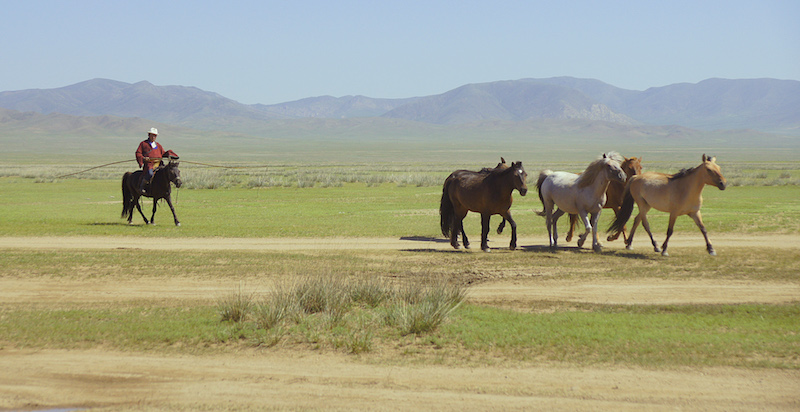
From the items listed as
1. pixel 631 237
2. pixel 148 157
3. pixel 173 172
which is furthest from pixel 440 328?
pixel 148 157

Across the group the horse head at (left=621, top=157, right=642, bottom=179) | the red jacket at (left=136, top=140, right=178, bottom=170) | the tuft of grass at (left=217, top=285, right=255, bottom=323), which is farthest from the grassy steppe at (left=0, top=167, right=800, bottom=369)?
the red jacket at (left=136, top=140, right=178, bottom=170)

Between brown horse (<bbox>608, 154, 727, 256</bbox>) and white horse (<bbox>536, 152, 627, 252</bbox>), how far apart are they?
59 cm

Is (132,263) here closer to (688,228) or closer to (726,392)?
(726,392)

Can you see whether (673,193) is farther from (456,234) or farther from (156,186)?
(156,186)

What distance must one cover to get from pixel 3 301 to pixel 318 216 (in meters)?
14.0

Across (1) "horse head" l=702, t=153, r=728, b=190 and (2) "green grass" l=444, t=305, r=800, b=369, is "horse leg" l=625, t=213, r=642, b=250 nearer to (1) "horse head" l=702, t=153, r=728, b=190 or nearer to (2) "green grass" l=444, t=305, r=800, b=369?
(1) "horse head" l=702, t=153, r=728, b=190

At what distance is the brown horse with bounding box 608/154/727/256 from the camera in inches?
547

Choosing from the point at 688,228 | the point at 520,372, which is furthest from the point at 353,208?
the point at 520,372

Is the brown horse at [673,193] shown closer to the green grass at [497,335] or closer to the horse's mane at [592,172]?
the horse's mane at [592,172]

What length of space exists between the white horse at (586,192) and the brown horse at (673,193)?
59 centimetres

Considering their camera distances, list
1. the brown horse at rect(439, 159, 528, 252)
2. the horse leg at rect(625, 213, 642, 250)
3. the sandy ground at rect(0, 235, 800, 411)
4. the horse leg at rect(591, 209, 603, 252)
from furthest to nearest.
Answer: the horse leg at rect(625, 213, 642, 250), the horse leg at rect(591, 209, 603, 252), the brown horse at rect(439, 159, 528, 252), the sandy ground at rect(0, 235, 800, 411)

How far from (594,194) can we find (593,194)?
0.9 inches

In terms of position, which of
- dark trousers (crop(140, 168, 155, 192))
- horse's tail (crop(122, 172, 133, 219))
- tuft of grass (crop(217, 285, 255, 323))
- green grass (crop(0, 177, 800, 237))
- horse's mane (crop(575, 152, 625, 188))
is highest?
horse's mane (crop(575, 152, 625, 188))

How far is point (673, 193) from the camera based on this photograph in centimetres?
1441
